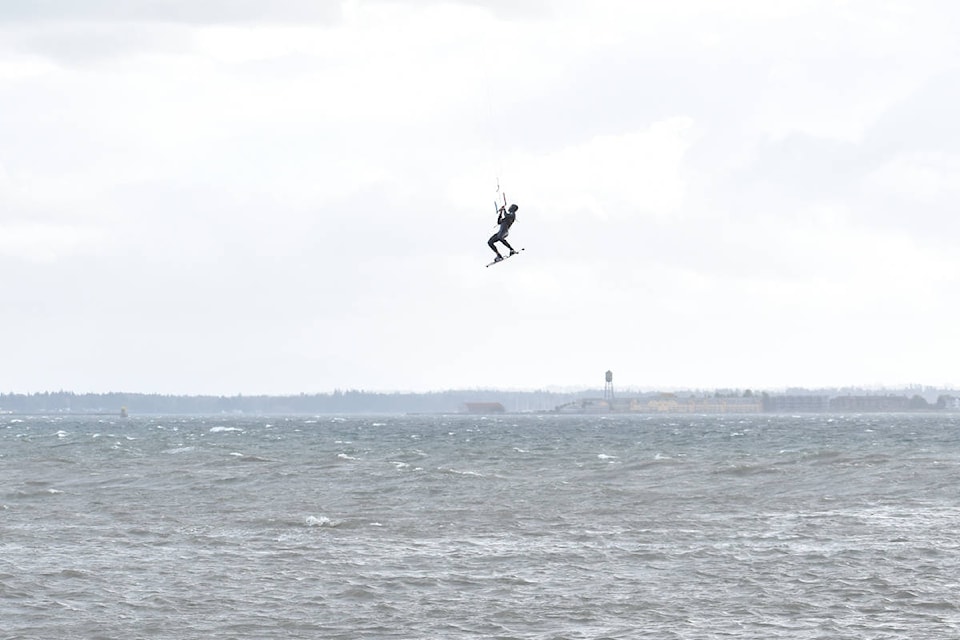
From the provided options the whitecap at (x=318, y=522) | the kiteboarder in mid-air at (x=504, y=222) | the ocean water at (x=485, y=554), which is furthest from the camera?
the whitecap at (x=318, y=522)

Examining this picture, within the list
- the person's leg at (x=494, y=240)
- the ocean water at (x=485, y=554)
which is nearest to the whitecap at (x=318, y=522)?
the ocean water at (x=485, y=554)

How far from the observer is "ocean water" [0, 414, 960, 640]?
23.9m

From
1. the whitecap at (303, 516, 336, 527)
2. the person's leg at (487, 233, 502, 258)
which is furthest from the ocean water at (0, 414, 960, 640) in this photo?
the person's leg at (487, 233, 502, 258)

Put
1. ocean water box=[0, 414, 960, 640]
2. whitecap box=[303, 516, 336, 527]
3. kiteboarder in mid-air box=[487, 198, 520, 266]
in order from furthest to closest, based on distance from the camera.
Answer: whitecap box=[303, 516, 336, 527]
kiteboarder in mid-air box=[487, 198, 520, 266]
ocean water box=[0, 414, 960, 640]

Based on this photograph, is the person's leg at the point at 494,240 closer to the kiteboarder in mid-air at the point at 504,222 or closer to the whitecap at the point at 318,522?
the kiteboarder in mid-air at the point at 504,222

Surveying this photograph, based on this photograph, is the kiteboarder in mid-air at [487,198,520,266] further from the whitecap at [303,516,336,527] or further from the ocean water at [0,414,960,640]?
the whitecap at [303,516,336,527]

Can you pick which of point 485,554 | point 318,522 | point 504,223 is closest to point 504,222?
point 504,223

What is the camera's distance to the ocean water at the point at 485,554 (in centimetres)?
2388

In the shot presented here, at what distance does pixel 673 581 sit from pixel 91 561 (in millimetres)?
12804

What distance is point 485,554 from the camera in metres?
31.5

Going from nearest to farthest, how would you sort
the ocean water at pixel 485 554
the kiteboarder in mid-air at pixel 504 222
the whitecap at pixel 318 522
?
A: 1. the ocean water at pixel 485 554
2. the kiteboarder in mid-air at pixel 504 222
3. the whitecap at pixel 318 522

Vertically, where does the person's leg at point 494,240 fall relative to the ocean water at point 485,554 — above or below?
above

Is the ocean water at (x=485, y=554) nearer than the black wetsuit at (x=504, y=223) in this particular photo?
Yes

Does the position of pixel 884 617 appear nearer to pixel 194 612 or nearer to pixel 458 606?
pixel 458 606
